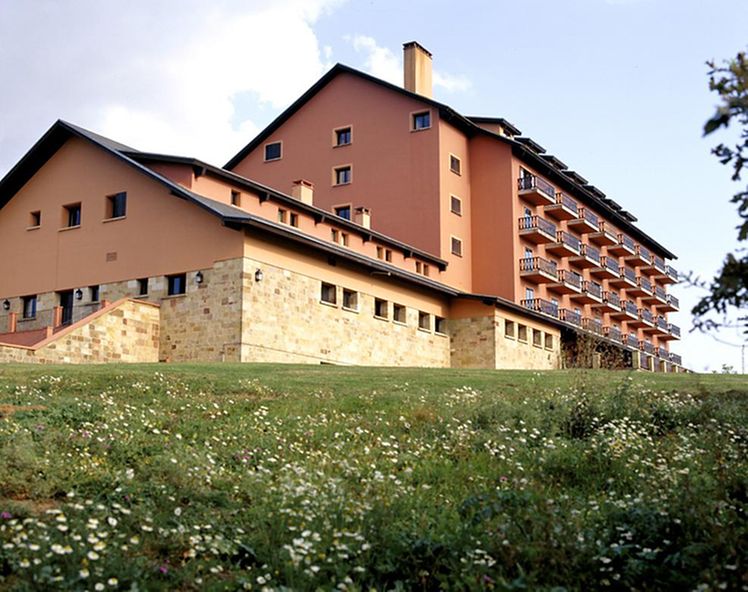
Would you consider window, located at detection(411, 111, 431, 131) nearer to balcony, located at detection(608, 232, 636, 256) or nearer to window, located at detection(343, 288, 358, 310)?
window, located at detection(343, 288, 358, 310)

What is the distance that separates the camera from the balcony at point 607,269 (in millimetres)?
62347

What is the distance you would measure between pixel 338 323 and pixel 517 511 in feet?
91.6

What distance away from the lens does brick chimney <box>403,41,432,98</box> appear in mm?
52000

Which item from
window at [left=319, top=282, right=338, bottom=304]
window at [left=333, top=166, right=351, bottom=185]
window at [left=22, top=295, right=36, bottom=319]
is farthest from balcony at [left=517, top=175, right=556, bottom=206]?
window at [left=22, top=295, right=36, bottom=319]

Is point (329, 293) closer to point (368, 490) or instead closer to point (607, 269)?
point (368, 490)

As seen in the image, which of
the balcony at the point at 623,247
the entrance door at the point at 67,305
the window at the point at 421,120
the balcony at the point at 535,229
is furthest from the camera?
the balcony at the point at 623,247

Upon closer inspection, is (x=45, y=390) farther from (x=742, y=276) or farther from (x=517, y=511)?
(x=742, y=276)

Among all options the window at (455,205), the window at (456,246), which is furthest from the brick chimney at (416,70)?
the window at (456,246)

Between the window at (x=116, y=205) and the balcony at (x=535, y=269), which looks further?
the balcony at (x=535, y=269)

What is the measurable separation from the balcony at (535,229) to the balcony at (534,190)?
3.98ft

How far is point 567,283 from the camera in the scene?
5512 centimetres

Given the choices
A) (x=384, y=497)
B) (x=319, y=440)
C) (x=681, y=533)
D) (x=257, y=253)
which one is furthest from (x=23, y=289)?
(x=681, y=533)

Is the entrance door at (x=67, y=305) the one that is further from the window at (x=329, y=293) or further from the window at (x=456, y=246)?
the window at (x=456, y=246)

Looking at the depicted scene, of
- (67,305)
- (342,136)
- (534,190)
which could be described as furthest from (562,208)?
(67,305)
